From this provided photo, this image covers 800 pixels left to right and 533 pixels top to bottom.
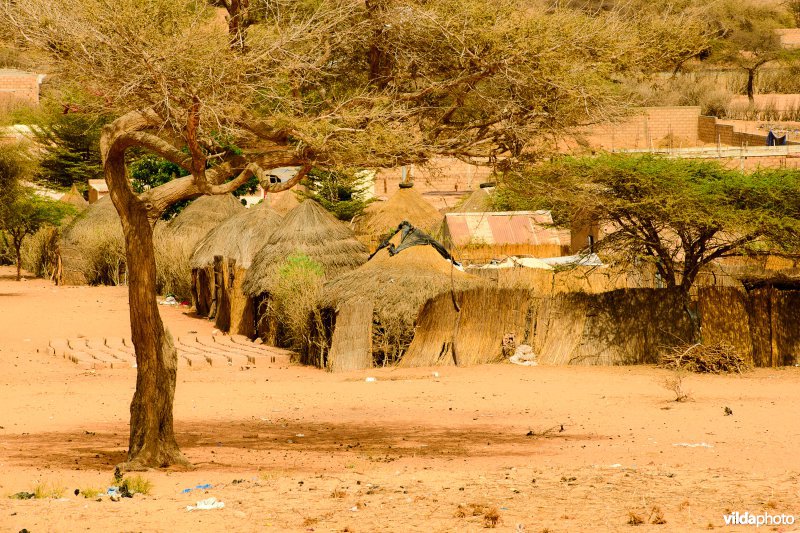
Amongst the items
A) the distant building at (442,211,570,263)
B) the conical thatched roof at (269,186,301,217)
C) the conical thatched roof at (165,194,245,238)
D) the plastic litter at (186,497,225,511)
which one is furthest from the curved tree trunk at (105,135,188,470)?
the conical thatched roof at (269,186,301,217)

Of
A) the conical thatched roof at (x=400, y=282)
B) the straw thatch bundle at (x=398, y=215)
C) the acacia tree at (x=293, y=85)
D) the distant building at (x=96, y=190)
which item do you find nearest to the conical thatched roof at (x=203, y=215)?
the straw thatch bundle at (x=398, y=215)

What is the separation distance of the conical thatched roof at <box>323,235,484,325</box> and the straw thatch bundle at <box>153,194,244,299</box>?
396 inches

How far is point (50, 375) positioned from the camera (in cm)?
1850

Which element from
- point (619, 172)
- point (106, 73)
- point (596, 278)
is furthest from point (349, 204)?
point (106, 73)

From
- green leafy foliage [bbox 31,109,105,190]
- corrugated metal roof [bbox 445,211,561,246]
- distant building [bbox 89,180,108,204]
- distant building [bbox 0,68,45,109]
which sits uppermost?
distant building [bbox 0,68,45,109]

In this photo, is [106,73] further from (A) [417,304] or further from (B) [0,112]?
(B) [0,112]

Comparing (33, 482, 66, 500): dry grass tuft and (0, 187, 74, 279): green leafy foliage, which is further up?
(0, 187, 74, 279): green leafy foliage

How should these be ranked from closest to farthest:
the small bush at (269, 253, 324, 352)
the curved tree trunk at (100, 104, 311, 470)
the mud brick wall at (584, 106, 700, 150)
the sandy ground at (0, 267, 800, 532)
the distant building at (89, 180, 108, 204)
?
1. the sandy ground at (0, 267, 800, 532)
2. the curved tree trunk at (100, 104, 311, 470)
3. the small bush at (269, 253, 324, 352)
4. the distant building at (89, 180, 108, 204)
5. the mud brick wall at (584, 106, 700, 150)

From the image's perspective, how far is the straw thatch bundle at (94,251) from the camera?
34.9 m

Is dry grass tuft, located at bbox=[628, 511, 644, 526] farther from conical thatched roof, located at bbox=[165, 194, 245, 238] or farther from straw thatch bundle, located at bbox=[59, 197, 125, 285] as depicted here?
straw thatch bundle, located at bbox=[59, 197, 125, 285]

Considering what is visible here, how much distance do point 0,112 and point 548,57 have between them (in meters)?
58.1

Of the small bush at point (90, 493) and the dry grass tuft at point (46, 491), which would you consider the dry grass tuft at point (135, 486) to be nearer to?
the small bush at point (90, 493)

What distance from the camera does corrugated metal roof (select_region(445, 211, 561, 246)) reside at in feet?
101

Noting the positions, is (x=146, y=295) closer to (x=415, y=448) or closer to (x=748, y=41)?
(x=415, y=448)
